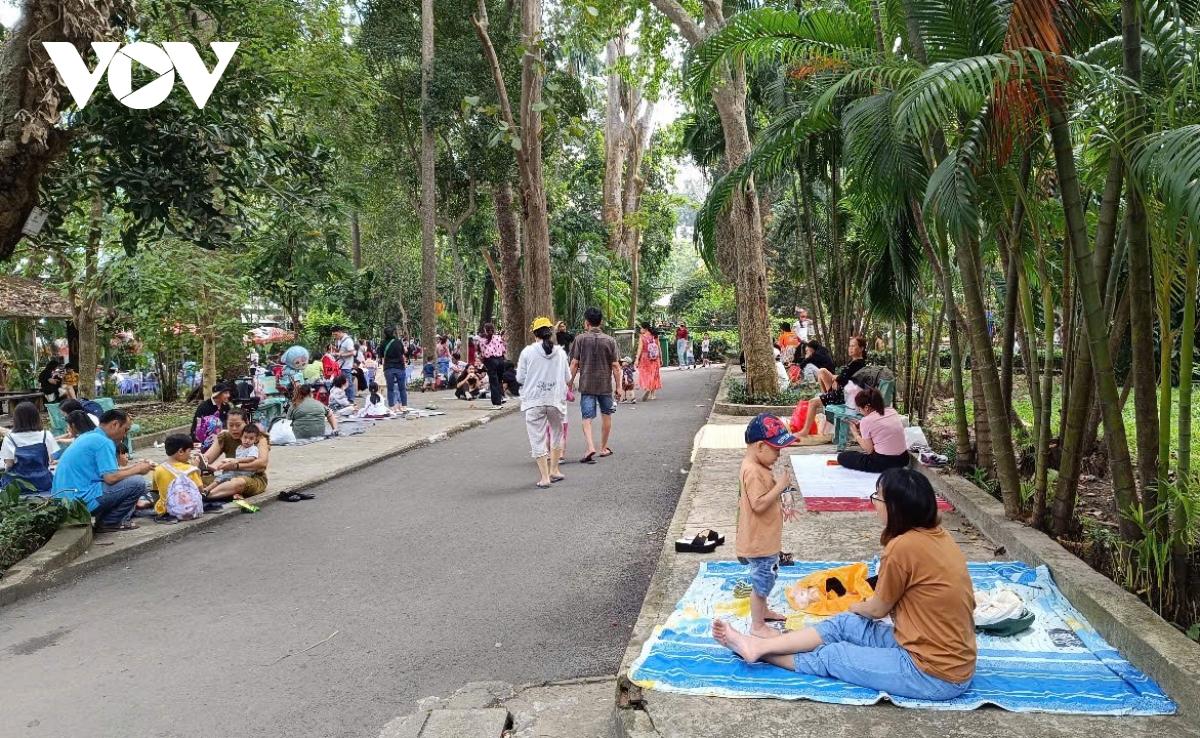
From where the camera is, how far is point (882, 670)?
3645 mm

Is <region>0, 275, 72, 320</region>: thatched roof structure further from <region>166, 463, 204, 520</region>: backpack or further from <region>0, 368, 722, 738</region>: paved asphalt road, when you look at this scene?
<region>0, 368, 722, 738</region>: paved asphalt road

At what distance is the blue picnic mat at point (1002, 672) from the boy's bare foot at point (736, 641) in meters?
0.05

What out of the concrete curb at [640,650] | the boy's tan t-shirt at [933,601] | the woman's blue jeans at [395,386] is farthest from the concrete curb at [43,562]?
the woman's blue jeans at [395,386]

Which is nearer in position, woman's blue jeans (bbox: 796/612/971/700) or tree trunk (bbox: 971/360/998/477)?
woman's blue jeans (bbox: 796/612/971/700)

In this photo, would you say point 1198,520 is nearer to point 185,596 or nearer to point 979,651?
point 979,651

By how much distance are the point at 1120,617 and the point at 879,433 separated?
13.5ft

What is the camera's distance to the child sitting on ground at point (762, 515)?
4.37 meters

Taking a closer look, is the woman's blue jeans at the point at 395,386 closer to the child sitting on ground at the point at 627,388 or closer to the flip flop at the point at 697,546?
the child sitting on ground at the point at 627,388

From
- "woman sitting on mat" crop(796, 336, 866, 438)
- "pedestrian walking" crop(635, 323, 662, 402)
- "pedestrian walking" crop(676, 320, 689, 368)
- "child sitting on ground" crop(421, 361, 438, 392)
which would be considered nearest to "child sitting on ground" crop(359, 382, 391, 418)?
"pedestrian walking" crop(635, 323, 662, 402)

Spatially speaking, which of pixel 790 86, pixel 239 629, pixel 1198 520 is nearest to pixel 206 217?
pixel 239 629

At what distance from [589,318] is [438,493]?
2902 millimetres

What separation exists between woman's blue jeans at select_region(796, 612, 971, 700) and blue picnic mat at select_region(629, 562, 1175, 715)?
36mm

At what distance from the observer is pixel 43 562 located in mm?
6367

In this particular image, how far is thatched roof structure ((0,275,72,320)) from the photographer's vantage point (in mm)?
19531
